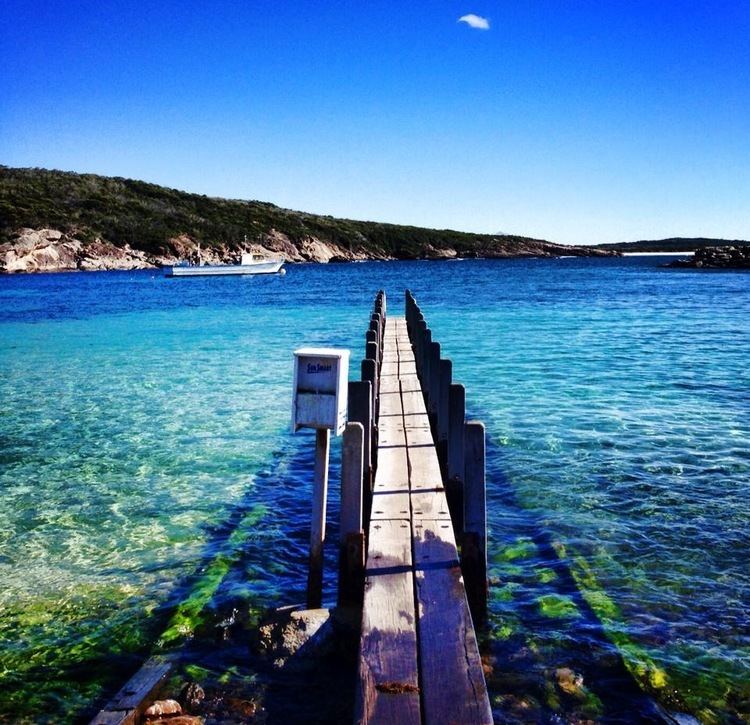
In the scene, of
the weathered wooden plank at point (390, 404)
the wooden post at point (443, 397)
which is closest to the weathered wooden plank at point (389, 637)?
the wooden post at point (443, 397)

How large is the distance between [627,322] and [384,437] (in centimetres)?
2333

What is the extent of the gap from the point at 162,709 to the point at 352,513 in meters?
1.78

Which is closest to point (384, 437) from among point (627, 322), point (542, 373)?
point (542, 373)

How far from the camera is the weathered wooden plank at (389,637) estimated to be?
3.50 m

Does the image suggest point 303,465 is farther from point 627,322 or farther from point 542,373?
point 627,322

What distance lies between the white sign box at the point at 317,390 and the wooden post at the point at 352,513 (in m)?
0.21

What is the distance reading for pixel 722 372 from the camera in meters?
16.5

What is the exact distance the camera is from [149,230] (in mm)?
100125

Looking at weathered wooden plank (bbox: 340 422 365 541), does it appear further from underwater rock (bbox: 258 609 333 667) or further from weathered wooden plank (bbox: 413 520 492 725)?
underwater rock (bbox: 258 609 333 667)

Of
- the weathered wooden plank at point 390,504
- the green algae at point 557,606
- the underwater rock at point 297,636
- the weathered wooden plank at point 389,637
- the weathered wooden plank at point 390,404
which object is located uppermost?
the weathered wooden plank at point 390,404

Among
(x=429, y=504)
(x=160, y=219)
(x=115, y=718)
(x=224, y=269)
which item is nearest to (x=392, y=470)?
(x=429, y=504)

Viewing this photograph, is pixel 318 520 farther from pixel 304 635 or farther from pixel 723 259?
pixel 723 259

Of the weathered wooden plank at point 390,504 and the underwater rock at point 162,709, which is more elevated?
the weathered wooden plank at point 390,504

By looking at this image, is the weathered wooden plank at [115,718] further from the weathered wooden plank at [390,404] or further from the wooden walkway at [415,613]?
the weathered wooden plank at [390,404]
